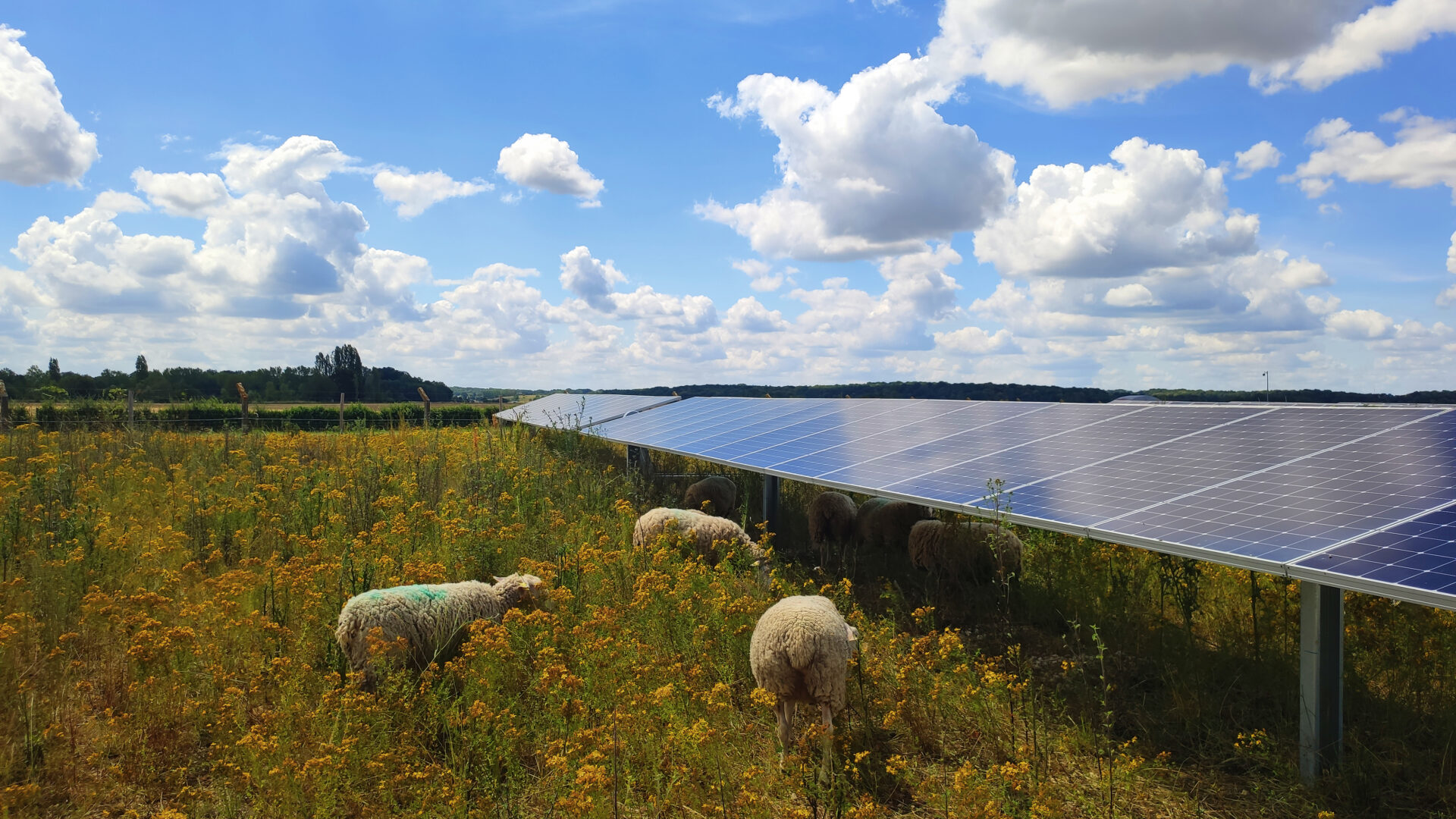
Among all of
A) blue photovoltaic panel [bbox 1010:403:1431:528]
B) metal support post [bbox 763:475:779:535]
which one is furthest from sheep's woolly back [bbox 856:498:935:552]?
blue photovoltaic panel [bbox 1010:403:1431:528]

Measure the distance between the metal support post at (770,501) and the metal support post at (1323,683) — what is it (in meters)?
7.85

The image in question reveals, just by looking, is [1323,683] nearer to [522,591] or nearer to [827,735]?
[827,735]

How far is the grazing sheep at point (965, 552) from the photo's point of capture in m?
9.52

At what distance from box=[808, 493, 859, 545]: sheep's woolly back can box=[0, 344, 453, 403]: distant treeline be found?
1988cm

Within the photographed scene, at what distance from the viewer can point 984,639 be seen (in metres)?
8.27

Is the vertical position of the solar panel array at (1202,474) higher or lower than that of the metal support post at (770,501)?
higher

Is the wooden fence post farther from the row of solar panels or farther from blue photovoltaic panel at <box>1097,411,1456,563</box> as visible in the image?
blue photovoltaic panel at <box>1097,411,1456,563</box>

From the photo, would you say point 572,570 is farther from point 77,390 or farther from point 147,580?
point 77,390

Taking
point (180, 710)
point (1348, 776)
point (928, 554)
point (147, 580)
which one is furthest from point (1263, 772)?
point (147, 580)

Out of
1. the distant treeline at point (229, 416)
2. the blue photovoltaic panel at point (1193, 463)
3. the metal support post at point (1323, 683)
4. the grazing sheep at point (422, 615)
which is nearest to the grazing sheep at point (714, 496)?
the grazing sheep at point (422, 615)

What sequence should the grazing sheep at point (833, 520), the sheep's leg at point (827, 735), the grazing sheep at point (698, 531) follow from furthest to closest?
the grazing sheep at point (833, 520) < the grazing sheep at point (698, 531) < the sheep's leg at point (827, 735)

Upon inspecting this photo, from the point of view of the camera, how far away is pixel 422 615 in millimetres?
6711

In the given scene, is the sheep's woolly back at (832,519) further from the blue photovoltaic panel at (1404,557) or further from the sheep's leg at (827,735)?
the blue photovoltaic panel at (1404,557)

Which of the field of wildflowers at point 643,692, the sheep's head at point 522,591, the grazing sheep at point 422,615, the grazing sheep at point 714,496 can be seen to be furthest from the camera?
the grazing sheep at point 714,496
